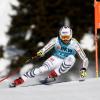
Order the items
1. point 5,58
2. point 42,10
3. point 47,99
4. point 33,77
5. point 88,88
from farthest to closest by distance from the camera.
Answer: point 5,58 → point 42,10 → point 33,77 → point 88,88 → point 47,99

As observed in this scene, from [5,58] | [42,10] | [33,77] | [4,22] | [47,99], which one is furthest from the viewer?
[4,22]

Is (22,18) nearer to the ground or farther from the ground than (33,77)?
farther from the ground

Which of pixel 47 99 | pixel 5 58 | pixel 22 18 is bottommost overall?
pixel 47 99

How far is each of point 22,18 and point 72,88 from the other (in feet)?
69.9

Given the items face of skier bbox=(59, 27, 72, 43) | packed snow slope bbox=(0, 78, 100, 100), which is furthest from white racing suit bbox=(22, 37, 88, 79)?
packed snow slope bbox=(0, 78, 100, 100)

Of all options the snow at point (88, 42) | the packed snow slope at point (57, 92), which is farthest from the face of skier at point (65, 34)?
the snow at point (88, 42)

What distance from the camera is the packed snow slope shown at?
9.48 meters

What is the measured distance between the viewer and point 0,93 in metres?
9.80

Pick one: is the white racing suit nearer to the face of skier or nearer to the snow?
the face of skier

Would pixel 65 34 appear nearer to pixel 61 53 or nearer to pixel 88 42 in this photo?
pixel 61 53

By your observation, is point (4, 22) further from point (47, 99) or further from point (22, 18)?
point (47, 99)

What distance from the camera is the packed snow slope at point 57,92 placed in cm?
948

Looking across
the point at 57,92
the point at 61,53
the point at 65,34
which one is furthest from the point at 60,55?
the point at 57,92

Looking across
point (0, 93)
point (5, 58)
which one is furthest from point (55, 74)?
point (5, 58)
